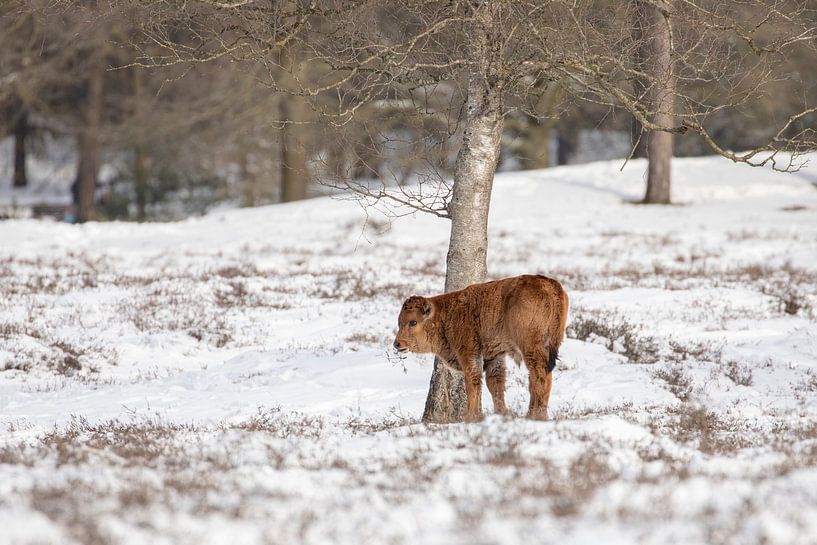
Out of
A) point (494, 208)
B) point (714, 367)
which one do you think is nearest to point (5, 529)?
point (714, 367)

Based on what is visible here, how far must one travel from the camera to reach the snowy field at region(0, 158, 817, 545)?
4.61m

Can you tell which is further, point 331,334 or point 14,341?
point 331,334

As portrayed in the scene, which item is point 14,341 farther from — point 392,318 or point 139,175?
point 139,175

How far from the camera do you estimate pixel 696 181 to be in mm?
33656

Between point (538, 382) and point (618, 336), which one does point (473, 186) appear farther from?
point (618, 336)

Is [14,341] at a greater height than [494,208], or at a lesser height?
lesser

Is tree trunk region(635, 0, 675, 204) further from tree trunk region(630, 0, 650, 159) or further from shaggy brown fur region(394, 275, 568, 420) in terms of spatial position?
shaggy brown fur region(394, 275, 568, 420)

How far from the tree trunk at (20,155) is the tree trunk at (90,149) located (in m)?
6.61

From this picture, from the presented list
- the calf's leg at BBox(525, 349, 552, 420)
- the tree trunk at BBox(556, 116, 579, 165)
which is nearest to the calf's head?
the calf's leg at BBox(525, 349, 552, 420)

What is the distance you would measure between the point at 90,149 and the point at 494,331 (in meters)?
31.5

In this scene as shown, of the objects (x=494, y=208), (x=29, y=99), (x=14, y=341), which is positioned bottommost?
(x=14, y=341)

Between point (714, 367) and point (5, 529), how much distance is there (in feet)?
28.1

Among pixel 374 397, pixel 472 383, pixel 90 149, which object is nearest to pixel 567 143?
pixel 90 149

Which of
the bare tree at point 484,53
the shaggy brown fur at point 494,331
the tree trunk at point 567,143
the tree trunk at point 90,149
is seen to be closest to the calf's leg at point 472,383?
the shaggy brown fur at point 494,331
